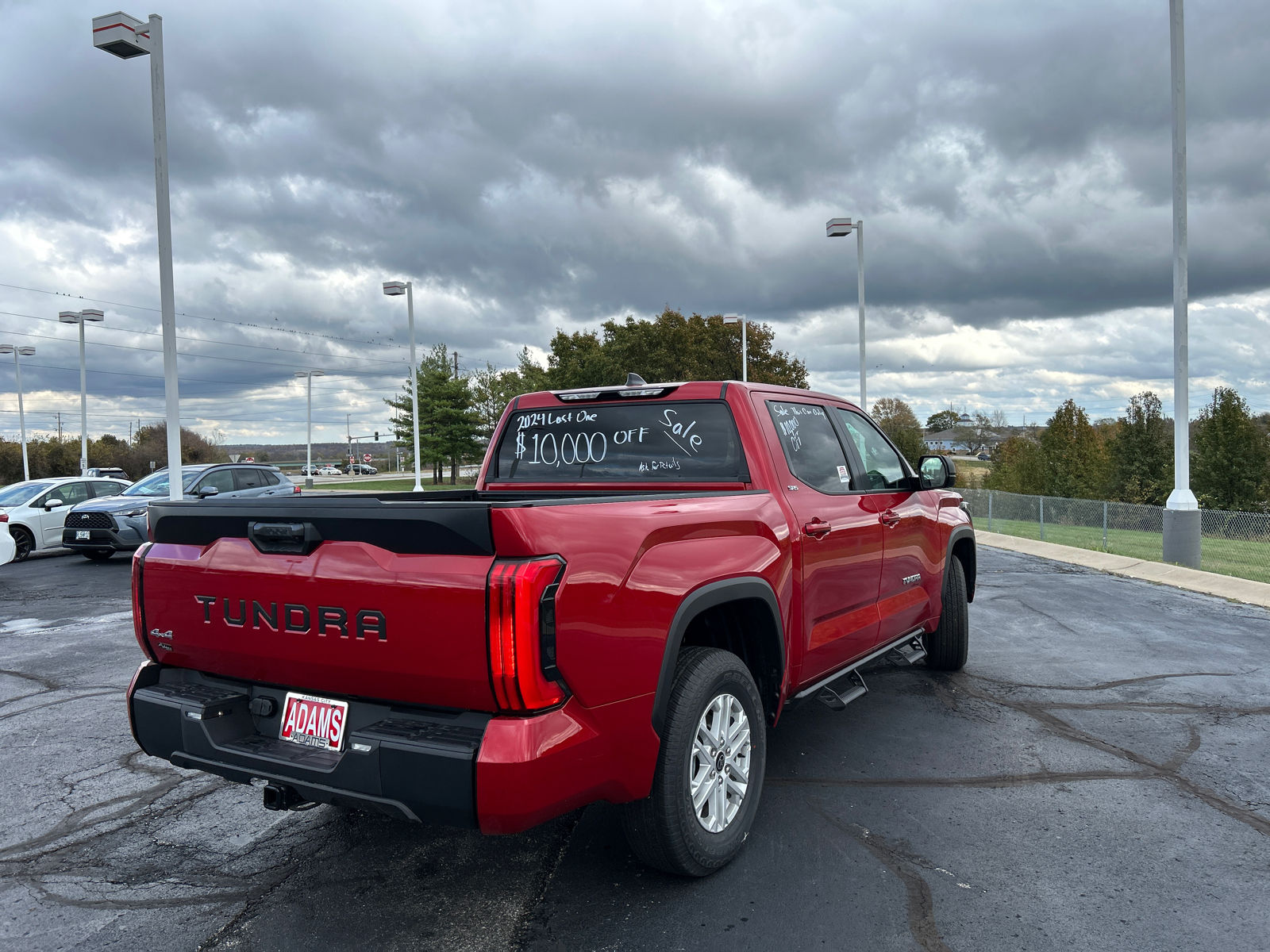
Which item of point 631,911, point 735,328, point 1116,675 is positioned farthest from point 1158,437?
point 631,911

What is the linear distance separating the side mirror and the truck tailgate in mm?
3821

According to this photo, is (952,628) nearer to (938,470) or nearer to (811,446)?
(938,470)

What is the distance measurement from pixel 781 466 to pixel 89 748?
169 inches

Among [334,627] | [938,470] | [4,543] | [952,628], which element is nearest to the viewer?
[334,627]

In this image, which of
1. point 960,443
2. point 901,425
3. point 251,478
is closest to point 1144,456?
point 901,425

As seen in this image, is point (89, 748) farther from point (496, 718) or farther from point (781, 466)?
point (781, 466)

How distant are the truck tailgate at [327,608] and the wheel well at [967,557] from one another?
4769mm

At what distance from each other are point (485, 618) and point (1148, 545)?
20346 millimetres

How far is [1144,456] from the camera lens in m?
58.8

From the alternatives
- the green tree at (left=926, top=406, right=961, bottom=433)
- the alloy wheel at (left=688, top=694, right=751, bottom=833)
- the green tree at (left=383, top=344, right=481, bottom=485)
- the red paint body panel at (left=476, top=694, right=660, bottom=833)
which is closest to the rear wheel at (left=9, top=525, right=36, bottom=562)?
the alloy wheel at (left=688, top=694, right=751, bottom=833)

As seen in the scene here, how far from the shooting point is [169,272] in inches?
550

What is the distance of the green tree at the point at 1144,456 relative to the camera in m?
57.7

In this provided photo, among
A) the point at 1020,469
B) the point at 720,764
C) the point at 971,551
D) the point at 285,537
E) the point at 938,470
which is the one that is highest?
the point at 938,470

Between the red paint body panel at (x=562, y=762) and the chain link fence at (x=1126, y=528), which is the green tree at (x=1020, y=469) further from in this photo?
the red paint body panel at (x=562, y=762)
